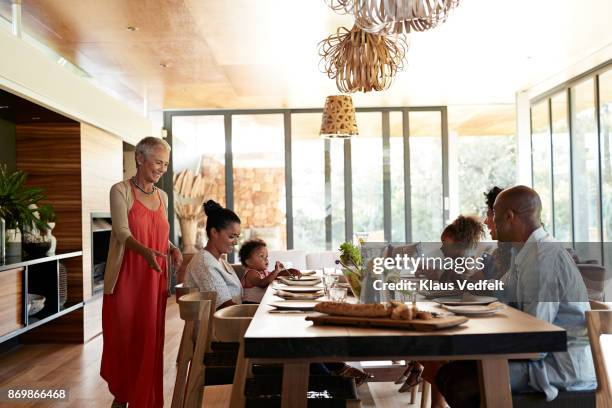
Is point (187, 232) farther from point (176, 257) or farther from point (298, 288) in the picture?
point (298, 288)

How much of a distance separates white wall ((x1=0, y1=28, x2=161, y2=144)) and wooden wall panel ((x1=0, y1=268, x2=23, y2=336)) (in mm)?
1247

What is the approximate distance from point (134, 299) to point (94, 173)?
335cm

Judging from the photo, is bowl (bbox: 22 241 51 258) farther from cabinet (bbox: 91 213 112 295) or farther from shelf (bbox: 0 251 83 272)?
cabinet (bbox: 91 213 112 295)

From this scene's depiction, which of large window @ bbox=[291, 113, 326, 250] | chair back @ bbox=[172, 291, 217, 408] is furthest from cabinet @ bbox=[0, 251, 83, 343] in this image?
large window @ bbox=[291, 113, 326, 250]

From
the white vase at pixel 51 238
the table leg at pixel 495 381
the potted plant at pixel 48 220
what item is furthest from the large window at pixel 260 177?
the table leg at pixel 495 381

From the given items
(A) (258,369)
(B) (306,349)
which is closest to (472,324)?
(B) (306,349)

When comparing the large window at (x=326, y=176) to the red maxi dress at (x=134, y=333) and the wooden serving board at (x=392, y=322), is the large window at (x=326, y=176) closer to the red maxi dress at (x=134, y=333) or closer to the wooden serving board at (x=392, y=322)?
the red maxi dress at (x=134, y=333)

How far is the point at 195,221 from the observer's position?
991 cm

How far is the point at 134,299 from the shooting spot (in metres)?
3.47

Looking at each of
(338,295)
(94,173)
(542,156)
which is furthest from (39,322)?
(542,156)

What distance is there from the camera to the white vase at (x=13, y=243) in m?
5.23

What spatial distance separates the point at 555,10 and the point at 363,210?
4747 millimetres

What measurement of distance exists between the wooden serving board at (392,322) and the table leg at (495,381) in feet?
0.64

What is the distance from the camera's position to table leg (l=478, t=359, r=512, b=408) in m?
2.19
